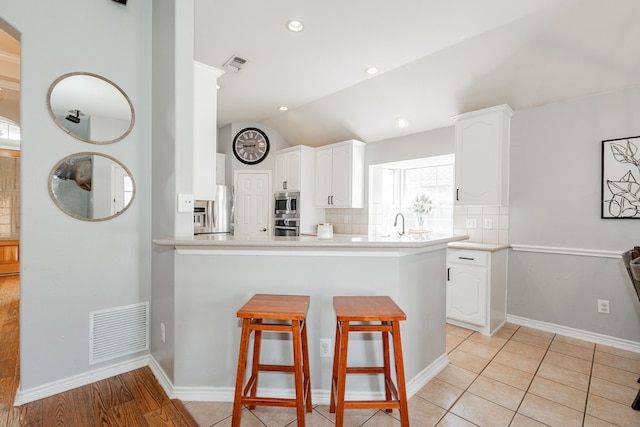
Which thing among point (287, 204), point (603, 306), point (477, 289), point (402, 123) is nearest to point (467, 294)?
point (477, 289)

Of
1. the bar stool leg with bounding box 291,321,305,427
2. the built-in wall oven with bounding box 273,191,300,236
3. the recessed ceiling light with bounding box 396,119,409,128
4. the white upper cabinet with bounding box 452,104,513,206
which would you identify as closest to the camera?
the bar stool leg with bounding box 291,321,305,427

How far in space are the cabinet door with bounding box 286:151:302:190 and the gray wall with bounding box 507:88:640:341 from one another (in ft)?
9.48

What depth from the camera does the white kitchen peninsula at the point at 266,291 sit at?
1937 millimetres

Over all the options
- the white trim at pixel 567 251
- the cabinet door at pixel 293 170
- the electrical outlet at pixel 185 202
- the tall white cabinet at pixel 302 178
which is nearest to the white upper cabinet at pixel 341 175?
the tall white cabinet at pixel 302 178

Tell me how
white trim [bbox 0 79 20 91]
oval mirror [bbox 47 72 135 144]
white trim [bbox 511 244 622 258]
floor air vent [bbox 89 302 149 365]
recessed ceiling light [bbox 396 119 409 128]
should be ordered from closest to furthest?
oval mirror [bbox 47 72 135 144]
floor air vent [bbox 89 302 149 365]
white trim [bbox 511 244 622 258]
white trim [bbox 0 79 20 91]
recessed ceiling light [bbox 396 119 409 128]

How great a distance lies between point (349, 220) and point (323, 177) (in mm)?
811

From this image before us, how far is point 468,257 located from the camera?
3.19 m

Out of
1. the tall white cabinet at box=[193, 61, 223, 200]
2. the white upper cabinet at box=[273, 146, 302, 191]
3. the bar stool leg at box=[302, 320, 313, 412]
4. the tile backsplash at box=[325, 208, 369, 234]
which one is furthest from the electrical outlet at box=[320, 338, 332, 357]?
the white upper cabinet at box=[273, 146, 302, 191]

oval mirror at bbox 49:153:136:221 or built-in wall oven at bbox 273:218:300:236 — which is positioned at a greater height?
oval mirror at bbox 49:153:136:221

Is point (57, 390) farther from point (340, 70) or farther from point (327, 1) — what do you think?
point (340, 70)

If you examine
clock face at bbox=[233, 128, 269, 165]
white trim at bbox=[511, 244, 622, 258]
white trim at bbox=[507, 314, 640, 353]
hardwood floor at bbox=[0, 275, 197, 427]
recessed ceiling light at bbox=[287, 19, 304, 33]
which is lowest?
hardwood floor at bbox=[0, 275, 197, 427]

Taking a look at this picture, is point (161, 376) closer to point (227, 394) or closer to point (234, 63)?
point (227, 394)

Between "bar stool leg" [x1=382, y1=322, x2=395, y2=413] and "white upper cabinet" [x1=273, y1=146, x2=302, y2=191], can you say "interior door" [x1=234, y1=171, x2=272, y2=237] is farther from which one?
"bar stool leg" [x1=382, y1=322, x2=395, y2=413]

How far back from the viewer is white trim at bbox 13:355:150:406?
1.92 meters
